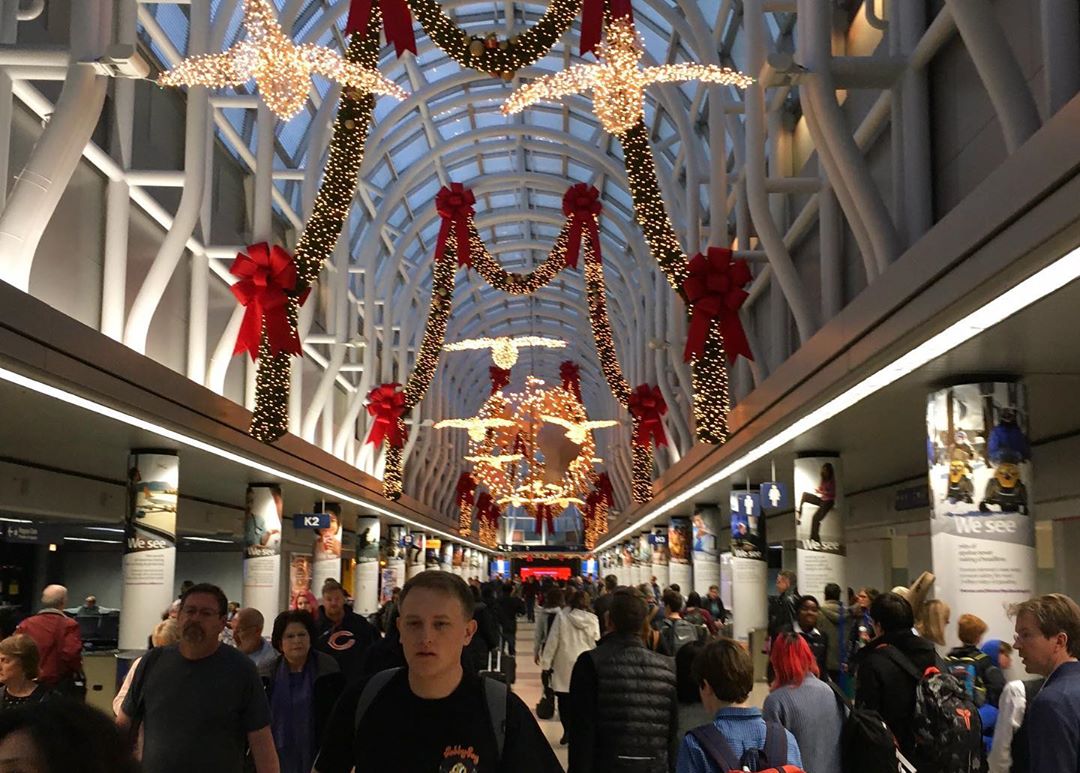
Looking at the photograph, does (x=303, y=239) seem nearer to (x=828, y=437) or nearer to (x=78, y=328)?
(x=78, y=328)

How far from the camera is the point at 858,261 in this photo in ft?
50.5

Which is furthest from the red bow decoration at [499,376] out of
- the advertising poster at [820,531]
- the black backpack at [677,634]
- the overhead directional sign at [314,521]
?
the black backpack at [677,634]

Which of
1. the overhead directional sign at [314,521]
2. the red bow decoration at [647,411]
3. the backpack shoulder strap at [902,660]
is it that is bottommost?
the backpack shoulder strap at [902,660]

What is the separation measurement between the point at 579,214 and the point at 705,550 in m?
15.4

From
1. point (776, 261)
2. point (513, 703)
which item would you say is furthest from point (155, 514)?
point (513, 703)

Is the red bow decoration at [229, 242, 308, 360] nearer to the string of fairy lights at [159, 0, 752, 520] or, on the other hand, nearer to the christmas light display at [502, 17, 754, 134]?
the string of fairy lights at [159, 0, 752, 520]

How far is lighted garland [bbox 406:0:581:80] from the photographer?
912 centimetres

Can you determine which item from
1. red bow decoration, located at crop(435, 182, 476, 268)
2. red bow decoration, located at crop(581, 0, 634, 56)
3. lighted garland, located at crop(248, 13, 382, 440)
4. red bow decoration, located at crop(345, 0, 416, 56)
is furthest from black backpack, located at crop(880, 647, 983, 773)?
red bow decoration, located at crop(435, 182, 476, 268)

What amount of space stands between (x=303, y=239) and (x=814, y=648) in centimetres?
662

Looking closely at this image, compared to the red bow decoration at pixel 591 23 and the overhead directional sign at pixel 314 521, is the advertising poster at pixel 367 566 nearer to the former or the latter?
the overhead directional sign at pixel 314 521

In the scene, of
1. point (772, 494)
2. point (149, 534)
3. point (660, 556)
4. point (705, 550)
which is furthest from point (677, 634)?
point (660, 556)

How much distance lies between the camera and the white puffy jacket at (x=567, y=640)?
12.5 m

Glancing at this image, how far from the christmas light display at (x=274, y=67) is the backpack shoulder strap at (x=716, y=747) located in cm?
669

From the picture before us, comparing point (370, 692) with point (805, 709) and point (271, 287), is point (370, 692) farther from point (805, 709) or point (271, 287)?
point (271, 287)
